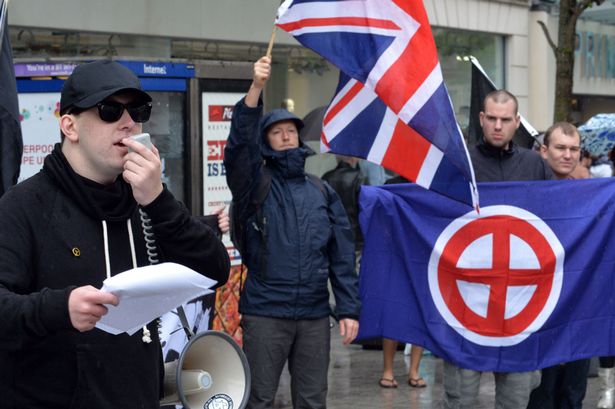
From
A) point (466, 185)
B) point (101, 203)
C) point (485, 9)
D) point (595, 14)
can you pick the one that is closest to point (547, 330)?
point (466, 185)

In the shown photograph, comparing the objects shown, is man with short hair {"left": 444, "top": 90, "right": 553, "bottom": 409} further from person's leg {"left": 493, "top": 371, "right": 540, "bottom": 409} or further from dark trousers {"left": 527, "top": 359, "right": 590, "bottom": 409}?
dark trousers {"left": 527, "top": 359, "right": 590, "bottom": 409}

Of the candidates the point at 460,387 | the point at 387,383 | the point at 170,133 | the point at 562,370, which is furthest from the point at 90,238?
the point at 387,383

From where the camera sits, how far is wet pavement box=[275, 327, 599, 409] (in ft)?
29.1

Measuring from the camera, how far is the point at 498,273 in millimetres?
7004

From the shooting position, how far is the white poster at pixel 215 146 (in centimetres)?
891

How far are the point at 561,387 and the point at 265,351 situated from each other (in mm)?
2277

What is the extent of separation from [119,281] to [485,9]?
1987cm

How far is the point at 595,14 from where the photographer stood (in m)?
25.4

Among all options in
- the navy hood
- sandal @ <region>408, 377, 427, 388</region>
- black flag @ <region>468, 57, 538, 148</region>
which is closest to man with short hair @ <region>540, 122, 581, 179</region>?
black flag @ <region>468, 57, 538, 148</region>

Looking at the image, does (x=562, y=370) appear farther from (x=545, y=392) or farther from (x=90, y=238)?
(x=90, y=238)

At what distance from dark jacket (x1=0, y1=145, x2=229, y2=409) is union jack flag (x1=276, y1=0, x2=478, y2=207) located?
10.6 feet

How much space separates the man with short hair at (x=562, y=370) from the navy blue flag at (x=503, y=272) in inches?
12.4

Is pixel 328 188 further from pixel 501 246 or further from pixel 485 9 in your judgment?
pixel 485 9

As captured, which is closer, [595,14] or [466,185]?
[466,185]
